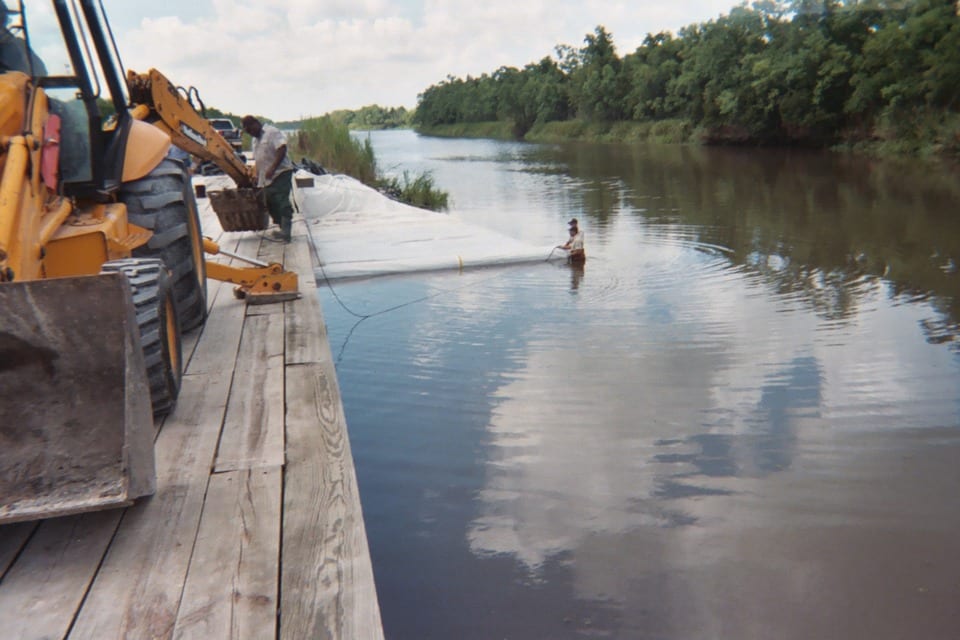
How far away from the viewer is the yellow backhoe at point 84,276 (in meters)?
2.93

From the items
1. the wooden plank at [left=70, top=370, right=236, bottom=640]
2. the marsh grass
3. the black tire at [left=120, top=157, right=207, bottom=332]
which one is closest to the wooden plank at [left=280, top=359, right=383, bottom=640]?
the wooden plank at [left=70, top=370, right=236, bottom=640]

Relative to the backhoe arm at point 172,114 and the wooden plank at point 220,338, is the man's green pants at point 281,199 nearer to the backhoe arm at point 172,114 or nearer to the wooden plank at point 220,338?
the backhoe arm at point 172,114

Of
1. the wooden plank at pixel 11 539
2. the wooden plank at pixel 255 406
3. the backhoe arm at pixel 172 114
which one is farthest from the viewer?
the backhoe arm at pixel 172 114

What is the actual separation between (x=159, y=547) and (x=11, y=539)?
566 millimetres

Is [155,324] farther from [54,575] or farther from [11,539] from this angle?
[54,575]

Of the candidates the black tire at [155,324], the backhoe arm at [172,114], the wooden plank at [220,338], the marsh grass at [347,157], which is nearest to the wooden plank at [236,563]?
the black tire at [155,324]

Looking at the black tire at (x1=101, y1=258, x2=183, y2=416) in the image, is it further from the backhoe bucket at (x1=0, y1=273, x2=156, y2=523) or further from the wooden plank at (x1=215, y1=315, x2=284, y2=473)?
the backhoe bucket at (x1=0, y1=273, x2=156, y2=523)

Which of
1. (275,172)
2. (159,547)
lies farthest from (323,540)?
(275,172)

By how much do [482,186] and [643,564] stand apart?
20323 millimetres

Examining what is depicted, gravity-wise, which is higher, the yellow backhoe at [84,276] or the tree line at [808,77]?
the tree line at [808,77]

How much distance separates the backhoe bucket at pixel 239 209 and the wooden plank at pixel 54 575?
23.8 ft

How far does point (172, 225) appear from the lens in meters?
5.11

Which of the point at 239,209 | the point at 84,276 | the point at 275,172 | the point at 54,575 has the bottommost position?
the point at 54,575

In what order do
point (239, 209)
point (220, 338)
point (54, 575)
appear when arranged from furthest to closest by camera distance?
point (239, 209) < point (220, 338) < point (54, 575)
